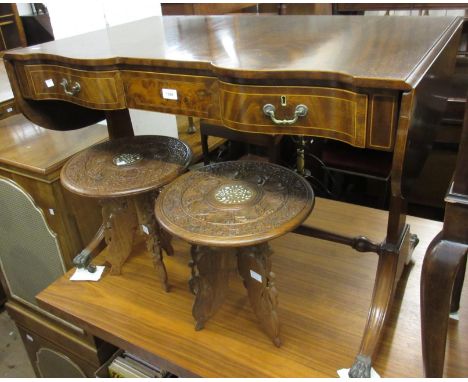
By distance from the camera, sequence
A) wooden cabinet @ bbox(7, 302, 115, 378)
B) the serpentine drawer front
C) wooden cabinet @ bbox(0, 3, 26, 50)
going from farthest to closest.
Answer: wooden cabinet @ bbox(0, 3, 26, 50) → wooden cabinet @ bbox(7, 302, 115, 378) → the serpentine drawer front

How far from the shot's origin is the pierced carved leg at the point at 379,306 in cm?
99

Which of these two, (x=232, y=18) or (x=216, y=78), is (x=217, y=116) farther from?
(x=232, y=18)

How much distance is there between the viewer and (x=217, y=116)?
1.01 meters

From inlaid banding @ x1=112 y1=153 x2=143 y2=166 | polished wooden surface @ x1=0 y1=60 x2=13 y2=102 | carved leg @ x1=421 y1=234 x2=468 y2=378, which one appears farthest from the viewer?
polished wooden surface @ x1=0 y1=60 x2=13 y2=102

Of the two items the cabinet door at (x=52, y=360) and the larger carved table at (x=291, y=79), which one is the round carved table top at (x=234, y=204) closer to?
the larger carved table at (x=291, y=79)

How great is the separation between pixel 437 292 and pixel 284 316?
517 millimetres

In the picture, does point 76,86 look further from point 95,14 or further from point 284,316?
point 284,316

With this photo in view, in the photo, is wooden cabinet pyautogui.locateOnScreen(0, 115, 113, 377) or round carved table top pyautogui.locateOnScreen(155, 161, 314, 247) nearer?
round carved table top pyautogui.locateOnScreen(155, 161, 314, 247)

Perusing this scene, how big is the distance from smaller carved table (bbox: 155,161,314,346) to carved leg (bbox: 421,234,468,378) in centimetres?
27

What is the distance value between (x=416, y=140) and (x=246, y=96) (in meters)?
0.35

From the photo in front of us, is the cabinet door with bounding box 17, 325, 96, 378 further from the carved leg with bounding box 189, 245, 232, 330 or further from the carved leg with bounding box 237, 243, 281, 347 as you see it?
the carved leg with bounding box 237, 243, 281, 347

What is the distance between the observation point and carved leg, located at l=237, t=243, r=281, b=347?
1014 mm

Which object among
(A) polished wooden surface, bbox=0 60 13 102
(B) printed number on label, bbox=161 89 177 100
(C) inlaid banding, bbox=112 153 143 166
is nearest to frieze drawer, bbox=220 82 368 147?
(B) printed number on label, bbox=161 89 177 100

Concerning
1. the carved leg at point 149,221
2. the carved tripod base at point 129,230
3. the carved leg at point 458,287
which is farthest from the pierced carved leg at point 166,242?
the carved leg at point 458,287
